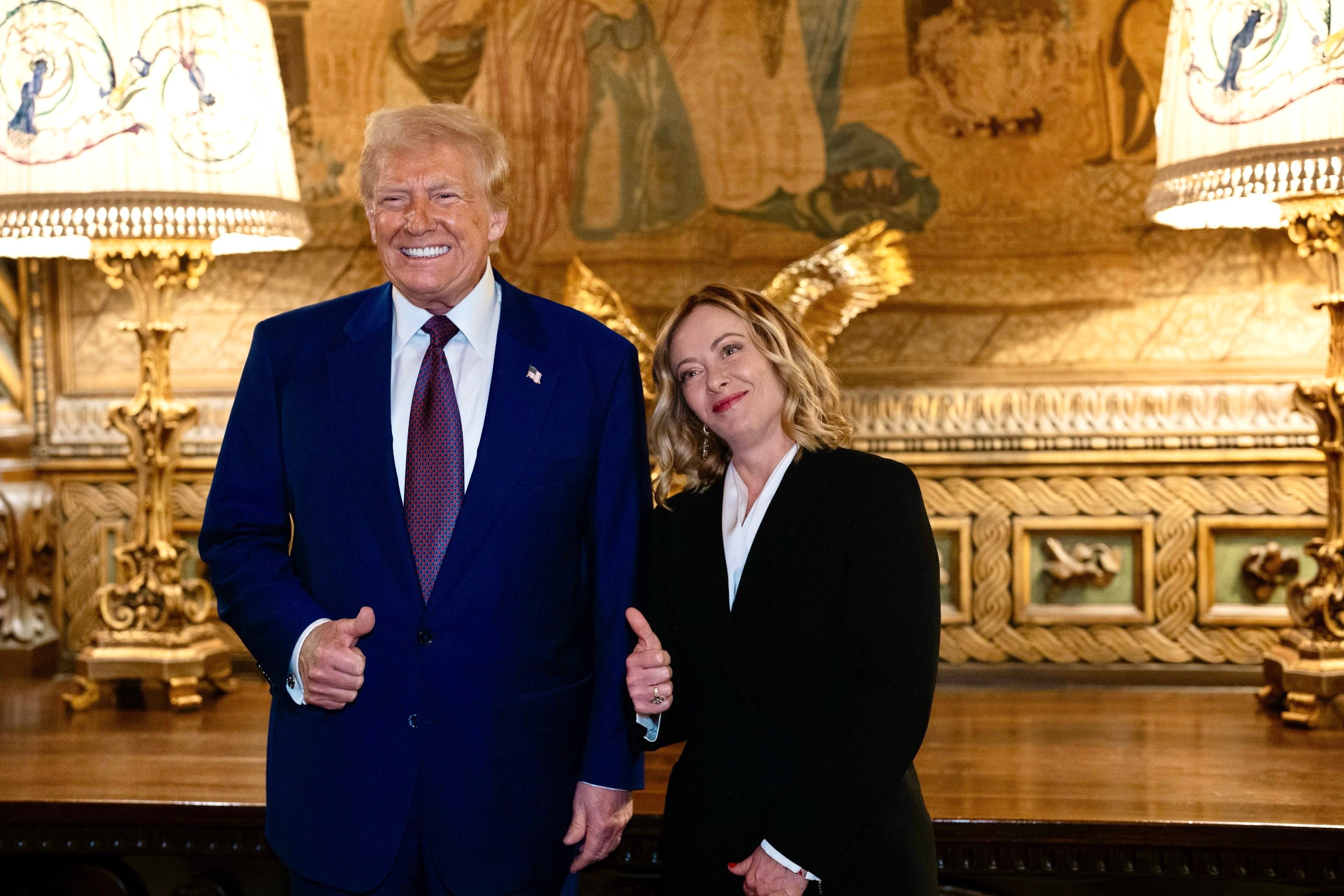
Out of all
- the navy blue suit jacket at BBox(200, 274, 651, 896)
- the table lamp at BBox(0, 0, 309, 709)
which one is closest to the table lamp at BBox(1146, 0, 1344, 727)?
the navy blue suit jacket at BBox(200, 274, 651, 896)

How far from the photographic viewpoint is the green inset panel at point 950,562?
3.53m

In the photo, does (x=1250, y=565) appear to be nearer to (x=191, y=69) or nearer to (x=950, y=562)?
(x=950, y=562)

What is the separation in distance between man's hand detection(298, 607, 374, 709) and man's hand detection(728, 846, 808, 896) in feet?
2.13

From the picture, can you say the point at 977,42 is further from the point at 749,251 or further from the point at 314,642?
the point at 314,642

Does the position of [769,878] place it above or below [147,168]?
below

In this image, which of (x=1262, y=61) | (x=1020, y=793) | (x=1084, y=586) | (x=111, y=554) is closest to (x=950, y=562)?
(x=1084, y=586)

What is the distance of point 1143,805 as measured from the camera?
2434 millimetres

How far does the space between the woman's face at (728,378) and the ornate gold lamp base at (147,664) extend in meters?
1.98

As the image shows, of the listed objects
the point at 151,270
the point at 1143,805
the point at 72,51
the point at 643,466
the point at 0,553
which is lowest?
the point at 1143,805

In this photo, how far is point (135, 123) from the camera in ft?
9.78

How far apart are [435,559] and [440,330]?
355 millimetres

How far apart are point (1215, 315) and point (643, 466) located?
6.97ft

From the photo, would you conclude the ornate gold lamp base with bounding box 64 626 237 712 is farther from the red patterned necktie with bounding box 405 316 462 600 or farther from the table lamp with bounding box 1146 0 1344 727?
the table lamp with bounding box 1146 0 1344 727

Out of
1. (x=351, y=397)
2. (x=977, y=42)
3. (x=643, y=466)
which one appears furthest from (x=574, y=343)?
(x=977, y=42)
